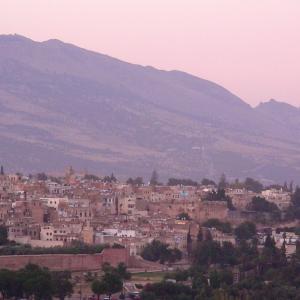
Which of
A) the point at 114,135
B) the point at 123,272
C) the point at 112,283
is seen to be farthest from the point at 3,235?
the point at 114,135

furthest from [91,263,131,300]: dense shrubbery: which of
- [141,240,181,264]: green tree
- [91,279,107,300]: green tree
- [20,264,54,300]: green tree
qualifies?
[141,240,181,264]: green tree

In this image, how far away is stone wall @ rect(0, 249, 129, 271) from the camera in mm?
49094

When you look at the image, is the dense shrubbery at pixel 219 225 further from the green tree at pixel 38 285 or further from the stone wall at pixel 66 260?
the green tree at pixel 38 285

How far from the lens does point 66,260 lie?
50438 millimetres

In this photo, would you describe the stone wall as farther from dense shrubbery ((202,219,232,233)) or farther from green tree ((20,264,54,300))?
dense shrubbery ((202,219,232,233))

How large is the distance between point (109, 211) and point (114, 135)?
101m

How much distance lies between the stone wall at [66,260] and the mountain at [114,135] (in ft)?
258

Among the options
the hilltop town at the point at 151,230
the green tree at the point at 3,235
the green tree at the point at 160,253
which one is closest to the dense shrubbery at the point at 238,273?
the hilltop town at the point at 151,230

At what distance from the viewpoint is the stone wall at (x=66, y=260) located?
49.1 metres

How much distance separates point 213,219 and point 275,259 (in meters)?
13.7

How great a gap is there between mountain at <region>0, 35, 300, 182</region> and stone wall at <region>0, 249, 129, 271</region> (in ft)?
258

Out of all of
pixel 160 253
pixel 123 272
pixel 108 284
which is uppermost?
pixel 160 253

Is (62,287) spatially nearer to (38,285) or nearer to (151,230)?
(38,285)

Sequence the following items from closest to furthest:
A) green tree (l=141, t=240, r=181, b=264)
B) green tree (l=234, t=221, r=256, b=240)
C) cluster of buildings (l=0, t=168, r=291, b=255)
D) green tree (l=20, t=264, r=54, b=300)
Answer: green tree (l=20, t=264, r=54, b=300) < green tree (l=141, t=240, r=181, b=264) < cluster of buildings (l=0, t=168, r=291, b=255) < green tree (l=234, t=221, r=256, b=240)
